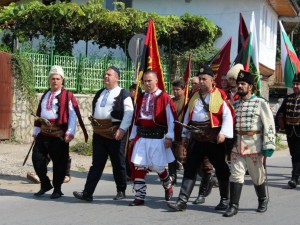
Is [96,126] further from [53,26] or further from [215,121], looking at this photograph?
[53,26]

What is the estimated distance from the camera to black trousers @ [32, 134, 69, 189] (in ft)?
27.5

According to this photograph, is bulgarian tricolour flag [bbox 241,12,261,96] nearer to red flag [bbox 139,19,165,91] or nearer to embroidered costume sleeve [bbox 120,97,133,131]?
red flag [bbox 139,19,165,91]

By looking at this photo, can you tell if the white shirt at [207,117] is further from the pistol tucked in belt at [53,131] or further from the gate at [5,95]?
the gate at [5,95]

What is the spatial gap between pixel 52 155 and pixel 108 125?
36.8 inches

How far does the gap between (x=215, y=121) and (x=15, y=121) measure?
8.14 metres

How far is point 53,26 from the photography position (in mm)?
17391

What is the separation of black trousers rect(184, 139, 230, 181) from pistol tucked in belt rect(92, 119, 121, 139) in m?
1.13

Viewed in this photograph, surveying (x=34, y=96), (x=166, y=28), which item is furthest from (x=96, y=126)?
(x=166, y=28)

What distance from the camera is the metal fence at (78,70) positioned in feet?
49.5

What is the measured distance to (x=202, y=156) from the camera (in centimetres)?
760

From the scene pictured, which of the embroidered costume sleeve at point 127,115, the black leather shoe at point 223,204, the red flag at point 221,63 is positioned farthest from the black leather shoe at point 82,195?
the red flag at point 221,63

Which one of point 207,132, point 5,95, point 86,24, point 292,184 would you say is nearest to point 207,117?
point 207,132

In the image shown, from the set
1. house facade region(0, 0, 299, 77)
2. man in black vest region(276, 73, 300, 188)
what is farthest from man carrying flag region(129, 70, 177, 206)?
house facade region(0, 0, 299, 77)

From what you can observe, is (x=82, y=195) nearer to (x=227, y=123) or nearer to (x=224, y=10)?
(x=227, y=123)
